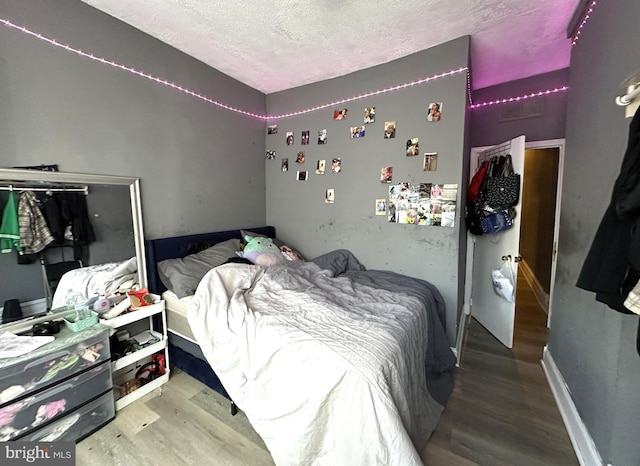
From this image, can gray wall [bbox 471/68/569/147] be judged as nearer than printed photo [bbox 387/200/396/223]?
No

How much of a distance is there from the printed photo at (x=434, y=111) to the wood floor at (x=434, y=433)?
2.10 metres

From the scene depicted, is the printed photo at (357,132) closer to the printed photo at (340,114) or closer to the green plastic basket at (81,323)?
the printed photo at (340,114)

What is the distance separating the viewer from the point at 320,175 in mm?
2854

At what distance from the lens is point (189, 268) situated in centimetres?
209

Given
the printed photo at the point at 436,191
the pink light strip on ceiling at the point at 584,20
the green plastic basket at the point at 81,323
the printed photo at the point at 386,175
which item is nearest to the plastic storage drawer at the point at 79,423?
the green plastic basket at the point at 81,323

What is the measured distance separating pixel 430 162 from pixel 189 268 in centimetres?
217

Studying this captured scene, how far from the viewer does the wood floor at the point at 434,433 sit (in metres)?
1.39

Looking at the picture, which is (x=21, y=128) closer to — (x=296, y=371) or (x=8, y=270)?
(x=8, y=270)

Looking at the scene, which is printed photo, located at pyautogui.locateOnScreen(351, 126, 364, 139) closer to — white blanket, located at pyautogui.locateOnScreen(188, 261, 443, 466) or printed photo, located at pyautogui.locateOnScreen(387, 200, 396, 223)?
printed photo, located at pyautogui.locateOnScreen(387, 200, 396, 223)

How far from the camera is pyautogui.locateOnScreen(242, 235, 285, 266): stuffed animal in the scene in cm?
235

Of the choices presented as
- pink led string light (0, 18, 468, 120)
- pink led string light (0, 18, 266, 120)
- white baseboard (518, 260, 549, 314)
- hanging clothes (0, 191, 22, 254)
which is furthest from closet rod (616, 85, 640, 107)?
white baseboard (518, 260, 549, 314)

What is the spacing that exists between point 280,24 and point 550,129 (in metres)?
2.77

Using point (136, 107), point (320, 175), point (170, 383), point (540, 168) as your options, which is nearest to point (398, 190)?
point (320, 175)

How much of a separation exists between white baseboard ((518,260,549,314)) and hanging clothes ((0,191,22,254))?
Answer: 16.2ft
